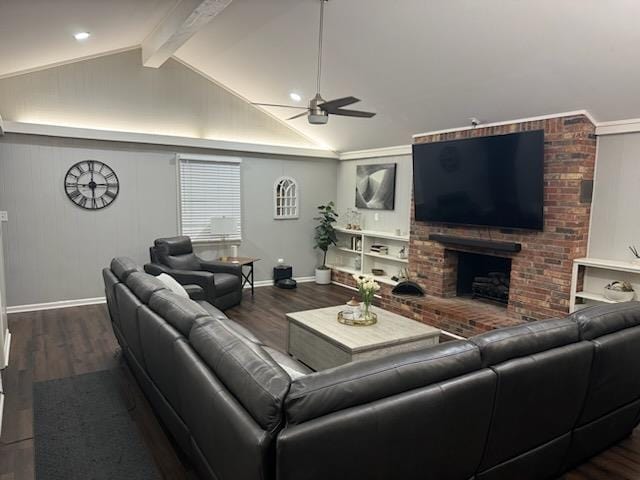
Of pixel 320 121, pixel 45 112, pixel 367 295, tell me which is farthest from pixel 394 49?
pixel 45 112

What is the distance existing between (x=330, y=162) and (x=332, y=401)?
21.9 ft

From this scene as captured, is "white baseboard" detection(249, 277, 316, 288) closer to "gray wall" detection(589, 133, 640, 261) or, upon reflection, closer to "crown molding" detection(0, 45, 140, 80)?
"crown molding" detection(0, 45, 140, 80)

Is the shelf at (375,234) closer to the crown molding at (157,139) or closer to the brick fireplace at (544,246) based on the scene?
the brick fireplace at (544,246)

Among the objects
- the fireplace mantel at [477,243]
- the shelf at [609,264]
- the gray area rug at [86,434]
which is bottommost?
the gray area rug at [86,434]

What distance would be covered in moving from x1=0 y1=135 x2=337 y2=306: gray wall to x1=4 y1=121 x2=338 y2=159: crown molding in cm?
16

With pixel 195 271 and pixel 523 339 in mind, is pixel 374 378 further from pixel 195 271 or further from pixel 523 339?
pixel 195 271

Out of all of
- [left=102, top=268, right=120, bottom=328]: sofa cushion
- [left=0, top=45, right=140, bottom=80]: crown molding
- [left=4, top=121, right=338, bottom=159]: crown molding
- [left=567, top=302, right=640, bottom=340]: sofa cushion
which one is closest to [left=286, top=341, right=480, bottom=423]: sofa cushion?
[left=567, top=302, right=640, bottom=340]: sofa cushion

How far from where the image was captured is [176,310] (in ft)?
8.09

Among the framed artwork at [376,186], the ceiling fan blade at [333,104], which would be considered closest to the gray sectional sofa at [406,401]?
the ceiling fan blade at [333,104]

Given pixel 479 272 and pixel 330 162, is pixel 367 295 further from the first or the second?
pixel 330 162

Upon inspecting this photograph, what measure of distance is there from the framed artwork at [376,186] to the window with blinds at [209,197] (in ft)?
6.87

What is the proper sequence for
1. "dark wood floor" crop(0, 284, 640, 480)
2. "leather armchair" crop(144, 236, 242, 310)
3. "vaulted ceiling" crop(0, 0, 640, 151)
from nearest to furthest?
1. "dark wood floor" crop(0, 284, 640, 480)
2. "vaulted ceiling" crop(0, 0, 640, 151)
3. "leather armchair" crop(144, 236, 242, 310)

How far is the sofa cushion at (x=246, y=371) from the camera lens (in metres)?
1.49

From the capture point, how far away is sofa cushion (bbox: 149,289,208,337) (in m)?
2.31
